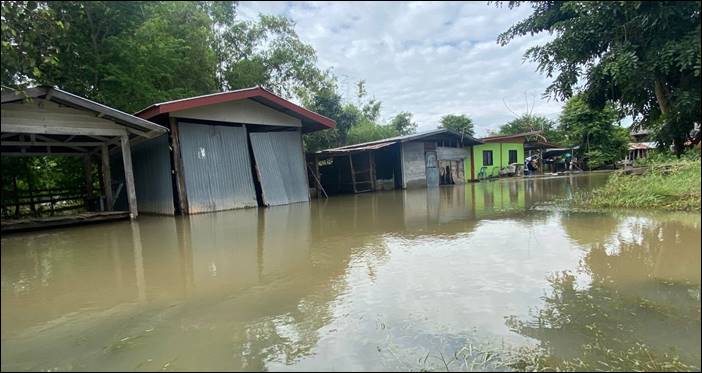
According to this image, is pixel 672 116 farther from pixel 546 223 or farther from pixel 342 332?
pixel 342 332

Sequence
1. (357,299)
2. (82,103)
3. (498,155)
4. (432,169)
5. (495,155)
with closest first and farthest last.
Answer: (357,299)
(82,103)
(432,169)
(495,155)
(498,155)

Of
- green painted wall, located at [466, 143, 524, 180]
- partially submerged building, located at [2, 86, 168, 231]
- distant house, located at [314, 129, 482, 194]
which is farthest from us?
green painted wall, located at [466, 143, 524, 180]

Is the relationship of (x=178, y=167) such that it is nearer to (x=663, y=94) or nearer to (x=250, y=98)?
(x=250, y=98)

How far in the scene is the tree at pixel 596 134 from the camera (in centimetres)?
2475

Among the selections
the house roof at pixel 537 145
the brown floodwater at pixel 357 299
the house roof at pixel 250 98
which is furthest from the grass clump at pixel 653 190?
the house roof at pixel 537 145

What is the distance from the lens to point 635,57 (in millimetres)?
6113

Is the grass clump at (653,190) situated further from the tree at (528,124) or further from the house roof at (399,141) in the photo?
the tree at (528,124)

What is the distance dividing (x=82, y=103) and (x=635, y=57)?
10.1 meters

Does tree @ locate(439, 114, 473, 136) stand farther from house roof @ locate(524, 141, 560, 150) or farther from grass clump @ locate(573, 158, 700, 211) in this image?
grass clump @ locate(573, 158, 700, 211)

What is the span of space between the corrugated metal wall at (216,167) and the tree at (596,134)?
2155 centimetres

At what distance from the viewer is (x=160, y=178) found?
1188cm

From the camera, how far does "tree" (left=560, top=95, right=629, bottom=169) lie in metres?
24.8

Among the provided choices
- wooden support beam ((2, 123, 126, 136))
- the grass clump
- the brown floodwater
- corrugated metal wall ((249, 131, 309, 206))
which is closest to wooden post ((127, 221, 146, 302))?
the brown floodwater

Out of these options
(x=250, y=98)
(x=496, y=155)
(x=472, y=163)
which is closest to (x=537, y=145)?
(x=496, y=155)
